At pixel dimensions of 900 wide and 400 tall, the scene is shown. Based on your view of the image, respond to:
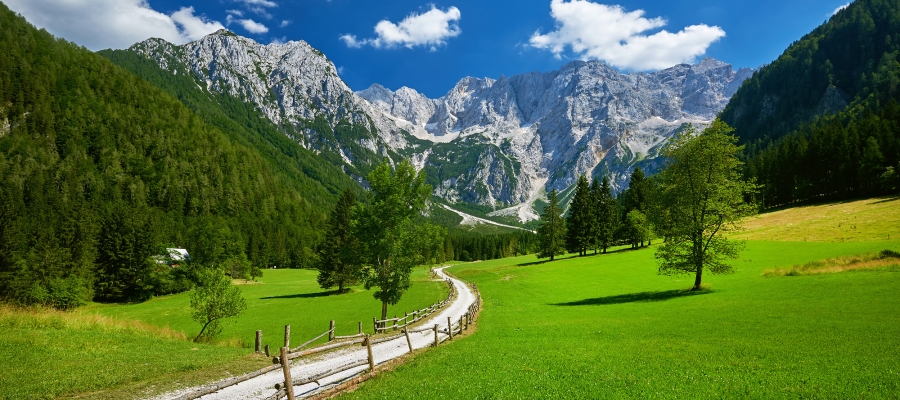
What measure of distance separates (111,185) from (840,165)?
229 metres

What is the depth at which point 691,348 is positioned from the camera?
1731 centimetres

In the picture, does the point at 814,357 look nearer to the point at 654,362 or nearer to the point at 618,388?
the point at 654,362

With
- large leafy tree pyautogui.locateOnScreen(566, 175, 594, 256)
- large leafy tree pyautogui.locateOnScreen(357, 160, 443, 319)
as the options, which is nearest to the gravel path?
large leafy tree pyautogui.locateOnScreen(357, 160, 443, 319)

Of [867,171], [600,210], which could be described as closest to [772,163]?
[867,171]

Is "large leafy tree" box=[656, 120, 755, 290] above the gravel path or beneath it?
above

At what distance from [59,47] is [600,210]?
263 m

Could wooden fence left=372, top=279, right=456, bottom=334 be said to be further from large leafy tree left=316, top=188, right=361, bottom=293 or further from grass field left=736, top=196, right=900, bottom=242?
grass field left=736, top=196, right=900, bottom=242

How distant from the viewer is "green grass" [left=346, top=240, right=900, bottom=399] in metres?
11.9

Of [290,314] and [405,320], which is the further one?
[290,314]

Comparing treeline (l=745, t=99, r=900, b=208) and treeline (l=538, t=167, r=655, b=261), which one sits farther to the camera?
treeline (l=538, t=167, r=655, b=261)

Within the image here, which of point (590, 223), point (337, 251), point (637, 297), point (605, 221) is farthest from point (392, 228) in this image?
point (605, 221)

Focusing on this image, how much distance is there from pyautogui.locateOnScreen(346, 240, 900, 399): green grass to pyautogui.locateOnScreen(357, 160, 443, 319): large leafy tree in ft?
29.4

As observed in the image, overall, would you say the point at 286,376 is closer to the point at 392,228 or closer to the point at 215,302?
the point at 392,228

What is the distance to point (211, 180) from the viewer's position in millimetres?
172875
